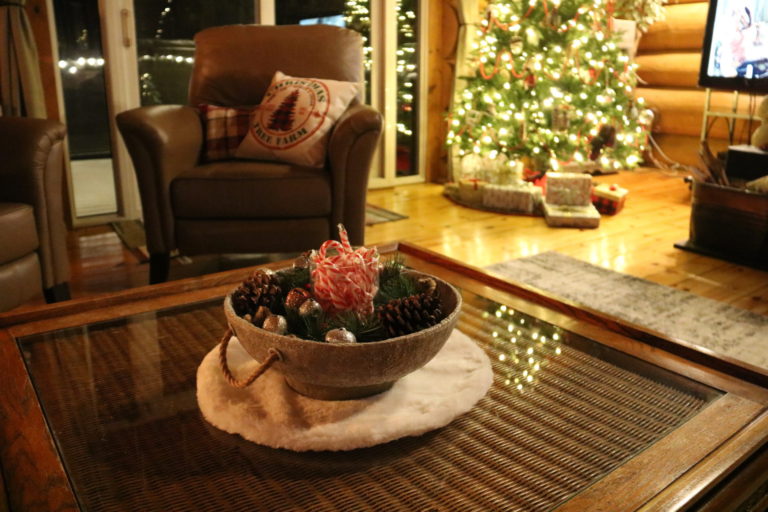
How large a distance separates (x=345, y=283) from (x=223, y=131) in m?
1.93

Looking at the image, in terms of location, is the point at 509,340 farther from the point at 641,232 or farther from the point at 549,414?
the point at 641,232

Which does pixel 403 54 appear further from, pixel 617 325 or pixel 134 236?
pixel 617 325

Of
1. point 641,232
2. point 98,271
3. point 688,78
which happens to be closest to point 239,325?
point 98,271

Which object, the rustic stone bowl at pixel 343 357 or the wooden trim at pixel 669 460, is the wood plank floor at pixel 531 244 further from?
the rustic stone bowl at pixel 343 357

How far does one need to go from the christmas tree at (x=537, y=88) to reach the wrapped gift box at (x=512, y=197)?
0.60 ft

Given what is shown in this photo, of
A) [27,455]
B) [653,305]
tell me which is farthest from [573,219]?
[27,455]

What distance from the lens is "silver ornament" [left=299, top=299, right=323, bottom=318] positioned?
0.87 meters

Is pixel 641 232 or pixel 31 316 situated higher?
pixel 31 316

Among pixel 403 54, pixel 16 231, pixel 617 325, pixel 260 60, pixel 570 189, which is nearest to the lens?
pixel 617 325

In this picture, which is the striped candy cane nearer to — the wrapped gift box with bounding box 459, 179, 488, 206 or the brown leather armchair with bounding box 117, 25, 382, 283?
the brown leather armchair with bounding box 117, 25, 382, 283

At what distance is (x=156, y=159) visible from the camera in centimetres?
226

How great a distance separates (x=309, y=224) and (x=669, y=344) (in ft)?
5.05

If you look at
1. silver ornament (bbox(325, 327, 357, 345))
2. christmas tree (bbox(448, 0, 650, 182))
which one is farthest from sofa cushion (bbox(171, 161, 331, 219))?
christmas tree (bbox(448, 0, 650, 182))

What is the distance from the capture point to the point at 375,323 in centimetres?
A: 85
